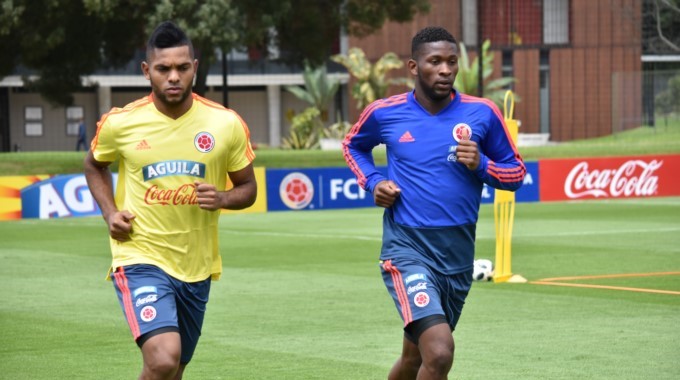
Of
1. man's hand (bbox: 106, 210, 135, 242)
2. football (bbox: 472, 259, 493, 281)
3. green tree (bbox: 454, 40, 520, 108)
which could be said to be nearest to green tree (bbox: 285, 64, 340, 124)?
green tree (bbox: 454, 40, 520, 108)

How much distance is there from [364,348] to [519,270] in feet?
20.6

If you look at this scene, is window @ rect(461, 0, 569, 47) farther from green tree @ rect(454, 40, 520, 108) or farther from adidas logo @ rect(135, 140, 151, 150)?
adidas logo @ rect(135, 140, 151, 150)

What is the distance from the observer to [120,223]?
6.61m

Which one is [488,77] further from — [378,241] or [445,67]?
[445,67]

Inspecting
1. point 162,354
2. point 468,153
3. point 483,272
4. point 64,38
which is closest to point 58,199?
point 64,38

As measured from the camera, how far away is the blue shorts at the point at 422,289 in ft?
22.8

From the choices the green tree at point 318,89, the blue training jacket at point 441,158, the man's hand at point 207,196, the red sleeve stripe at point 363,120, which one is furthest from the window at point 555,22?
the man's hand at point 207,196

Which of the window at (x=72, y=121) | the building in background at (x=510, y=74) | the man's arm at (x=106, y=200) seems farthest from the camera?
the window at (x=72, y=121)

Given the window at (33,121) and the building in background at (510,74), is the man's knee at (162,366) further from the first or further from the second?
the window at (33,121)

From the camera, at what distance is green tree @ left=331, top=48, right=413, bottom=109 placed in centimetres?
5950

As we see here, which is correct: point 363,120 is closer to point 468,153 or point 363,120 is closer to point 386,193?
point 386,193

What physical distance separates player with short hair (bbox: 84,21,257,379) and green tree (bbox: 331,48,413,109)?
172ft

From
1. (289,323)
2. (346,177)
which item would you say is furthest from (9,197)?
(289,323)

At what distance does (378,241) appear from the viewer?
21359 mm
